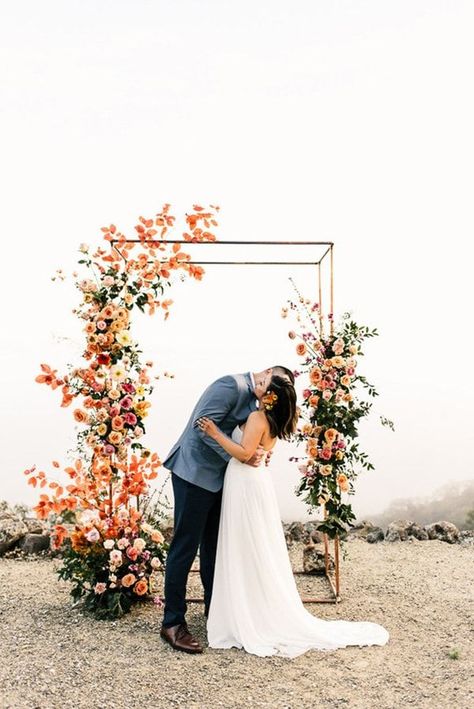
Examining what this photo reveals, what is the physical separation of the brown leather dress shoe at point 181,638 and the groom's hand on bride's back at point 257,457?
3.57 feet

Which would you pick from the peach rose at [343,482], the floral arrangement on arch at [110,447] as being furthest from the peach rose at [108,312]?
the peach rose at [343,482]

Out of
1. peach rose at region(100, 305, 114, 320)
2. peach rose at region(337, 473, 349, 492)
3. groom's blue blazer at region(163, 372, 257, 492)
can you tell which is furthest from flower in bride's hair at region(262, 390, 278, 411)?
peach rose at region(100, 305, 114, 320)

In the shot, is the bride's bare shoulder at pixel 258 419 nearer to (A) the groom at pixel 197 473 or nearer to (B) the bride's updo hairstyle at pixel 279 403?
(B) the bride's updo hairstyle at pixel 279 403

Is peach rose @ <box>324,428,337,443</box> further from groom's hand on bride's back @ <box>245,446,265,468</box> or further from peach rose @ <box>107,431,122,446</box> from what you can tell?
peach rose @ <box>107,431,122,446</box>

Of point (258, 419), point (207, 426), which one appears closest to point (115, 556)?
point (207, 426)

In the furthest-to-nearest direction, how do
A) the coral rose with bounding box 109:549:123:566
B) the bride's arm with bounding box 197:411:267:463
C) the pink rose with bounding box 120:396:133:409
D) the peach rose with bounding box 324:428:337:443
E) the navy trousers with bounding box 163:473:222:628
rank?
the peach rose with bounding box 324:428:337:443, the pink rose with bounding box 120:396:133:409, the coral rose with bounding box 109:549:123:566, the navy trousers with bounding box 163:473:222:628, the bride's arm with bounding box 197:411:267:463

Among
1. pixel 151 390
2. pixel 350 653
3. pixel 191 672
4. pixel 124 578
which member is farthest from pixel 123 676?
pixel 151 390

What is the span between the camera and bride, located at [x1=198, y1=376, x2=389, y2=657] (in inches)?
196

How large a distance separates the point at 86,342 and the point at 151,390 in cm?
55

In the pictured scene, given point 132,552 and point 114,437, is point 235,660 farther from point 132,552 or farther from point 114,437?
point 114,437

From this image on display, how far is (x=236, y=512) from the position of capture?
16.5ft

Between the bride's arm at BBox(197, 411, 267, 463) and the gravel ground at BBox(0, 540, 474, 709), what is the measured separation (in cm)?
118

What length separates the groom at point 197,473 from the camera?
499 centimetres

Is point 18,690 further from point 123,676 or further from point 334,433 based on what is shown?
point 334,433
